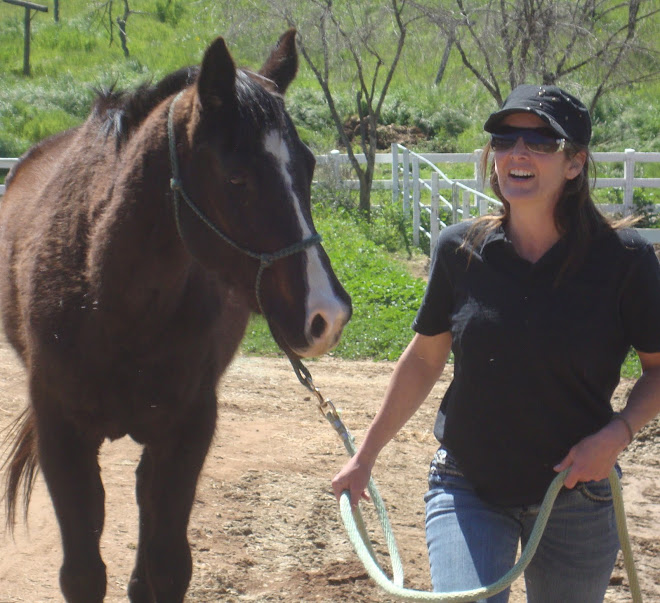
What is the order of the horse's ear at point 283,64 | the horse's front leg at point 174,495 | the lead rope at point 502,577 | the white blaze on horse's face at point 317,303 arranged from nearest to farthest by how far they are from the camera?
the lead rope at point 502,577, the white blaze on horse's face at point 317,303, the horse's ear at point 283,64, the horse's front leg at point 174,495

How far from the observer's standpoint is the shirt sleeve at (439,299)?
8.19 ft

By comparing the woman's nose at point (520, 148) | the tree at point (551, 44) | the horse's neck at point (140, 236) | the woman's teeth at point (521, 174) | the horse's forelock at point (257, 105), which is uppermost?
the tree at point (551, 44)

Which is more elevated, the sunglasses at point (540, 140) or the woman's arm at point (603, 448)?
the sunglasses at point (540, 140)

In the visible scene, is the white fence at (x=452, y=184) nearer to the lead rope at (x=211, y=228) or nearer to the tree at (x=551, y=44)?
the tree at (x=551, y=44)

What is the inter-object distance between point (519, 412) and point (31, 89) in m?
21.6

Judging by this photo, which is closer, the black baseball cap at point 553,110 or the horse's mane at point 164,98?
the black baseball cap at point 553,110

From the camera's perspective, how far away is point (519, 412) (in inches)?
90.6

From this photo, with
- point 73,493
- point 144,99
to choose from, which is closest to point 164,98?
point 144,99

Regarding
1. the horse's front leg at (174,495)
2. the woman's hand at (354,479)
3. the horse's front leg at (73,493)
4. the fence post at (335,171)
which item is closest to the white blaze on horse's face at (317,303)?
the woman's hand at (354,479)

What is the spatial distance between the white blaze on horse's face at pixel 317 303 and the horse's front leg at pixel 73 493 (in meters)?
1.19

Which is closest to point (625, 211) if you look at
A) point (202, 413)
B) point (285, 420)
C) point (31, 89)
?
point (285, 420)

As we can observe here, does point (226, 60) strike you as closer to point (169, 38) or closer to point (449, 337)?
point (449, 337)

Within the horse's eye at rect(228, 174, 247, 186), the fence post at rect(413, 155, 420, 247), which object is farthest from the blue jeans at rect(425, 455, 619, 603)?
the fence post at rect(413, 155, 420, 247)

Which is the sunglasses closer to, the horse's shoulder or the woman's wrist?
the woman's wrist
